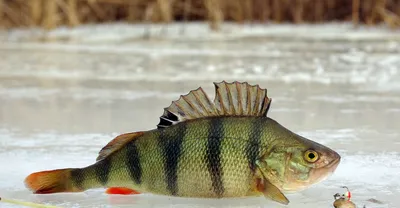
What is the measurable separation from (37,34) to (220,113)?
829 cm

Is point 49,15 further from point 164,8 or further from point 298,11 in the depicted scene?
point 298,11

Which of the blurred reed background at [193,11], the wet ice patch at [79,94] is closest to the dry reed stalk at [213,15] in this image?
the blurred reed background at [193,11]

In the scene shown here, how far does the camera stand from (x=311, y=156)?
6.15 ft

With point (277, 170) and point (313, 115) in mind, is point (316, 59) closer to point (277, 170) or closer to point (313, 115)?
→ point (313, 115)

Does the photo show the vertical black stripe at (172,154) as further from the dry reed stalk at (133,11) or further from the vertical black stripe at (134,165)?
the dry reed stalk at (133,11)

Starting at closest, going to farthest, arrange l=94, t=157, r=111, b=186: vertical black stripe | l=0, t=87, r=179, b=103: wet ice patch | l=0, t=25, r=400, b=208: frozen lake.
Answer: l=94, t=157, r=111, b=186: vertical black stripe
l=0, t=25, r=400, b=208: frozen lake
l=0, t=87, r=179, b=103: wet ice patch

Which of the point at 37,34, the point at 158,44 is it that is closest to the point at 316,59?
the point at 158,44

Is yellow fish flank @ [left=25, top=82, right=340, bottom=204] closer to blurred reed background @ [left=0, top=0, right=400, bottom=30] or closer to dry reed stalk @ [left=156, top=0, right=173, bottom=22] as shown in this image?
blurred reed background @ [left=0, top=0, right=400, bottom=30]

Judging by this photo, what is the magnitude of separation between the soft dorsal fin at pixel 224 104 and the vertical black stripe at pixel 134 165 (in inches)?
4.1

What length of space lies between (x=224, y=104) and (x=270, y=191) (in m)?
0.27

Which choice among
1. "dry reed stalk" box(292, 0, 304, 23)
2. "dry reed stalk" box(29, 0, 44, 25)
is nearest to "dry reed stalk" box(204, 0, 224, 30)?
"dry reed stalk" box(292, 0, 304, 23)

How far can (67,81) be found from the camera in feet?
17.4

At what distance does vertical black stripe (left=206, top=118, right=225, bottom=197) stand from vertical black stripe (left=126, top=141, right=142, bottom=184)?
0.18m

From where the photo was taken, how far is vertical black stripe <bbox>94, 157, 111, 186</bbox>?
1939 millimetres
